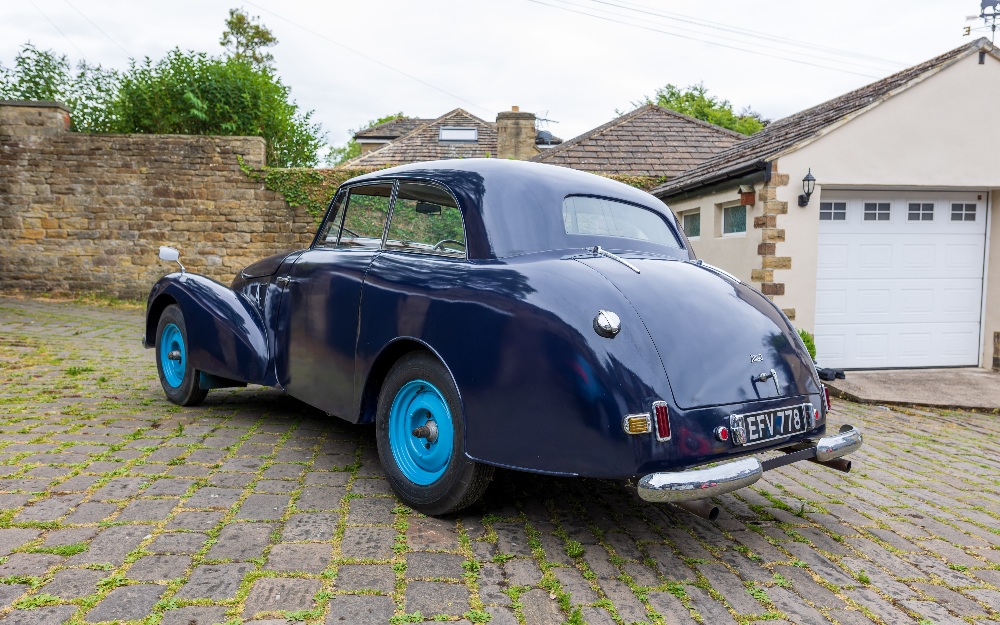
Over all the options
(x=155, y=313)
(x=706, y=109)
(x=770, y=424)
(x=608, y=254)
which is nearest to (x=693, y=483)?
(x=770, y=424)

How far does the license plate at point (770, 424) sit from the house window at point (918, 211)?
7.41 metres

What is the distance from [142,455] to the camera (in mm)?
4000

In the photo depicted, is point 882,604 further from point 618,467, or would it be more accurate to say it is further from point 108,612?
point 108,612

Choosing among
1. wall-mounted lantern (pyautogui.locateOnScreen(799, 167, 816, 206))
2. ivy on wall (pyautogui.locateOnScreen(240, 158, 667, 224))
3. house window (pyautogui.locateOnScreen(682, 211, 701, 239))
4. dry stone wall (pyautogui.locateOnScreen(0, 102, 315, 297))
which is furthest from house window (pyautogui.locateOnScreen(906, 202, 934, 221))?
dry stone wall (pyautogui.locateOnScreen(0, 102, 315, 297))

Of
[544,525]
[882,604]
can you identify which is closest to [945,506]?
[882,604]

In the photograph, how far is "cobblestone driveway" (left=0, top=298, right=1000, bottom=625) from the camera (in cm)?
246

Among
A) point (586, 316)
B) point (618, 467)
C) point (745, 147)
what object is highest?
point (745, 147)

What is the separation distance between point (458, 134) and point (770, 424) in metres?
27.3

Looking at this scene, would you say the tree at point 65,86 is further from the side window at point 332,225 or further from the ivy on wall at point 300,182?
the side window at point 332,225

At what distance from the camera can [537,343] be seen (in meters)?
2.74

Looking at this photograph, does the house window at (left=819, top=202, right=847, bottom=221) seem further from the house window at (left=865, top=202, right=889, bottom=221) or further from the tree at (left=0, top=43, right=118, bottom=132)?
the tree at (left=0, top=43, right=118, bottom=132)

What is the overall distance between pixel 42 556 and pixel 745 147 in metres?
10.7

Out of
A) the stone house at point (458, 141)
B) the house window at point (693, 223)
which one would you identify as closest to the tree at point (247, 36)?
the stone house at point (458, 141)

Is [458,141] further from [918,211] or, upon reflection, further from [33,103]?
[918,211]
